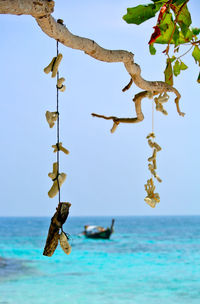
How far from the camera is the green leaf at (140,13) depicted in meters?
1.30

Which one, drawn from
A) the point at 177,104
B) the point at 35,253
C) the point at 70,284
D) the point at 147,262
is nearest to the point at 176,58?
the point at 177,104

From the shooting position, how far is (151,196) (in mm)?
1295

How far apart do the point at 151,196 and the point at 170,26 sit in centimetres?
53

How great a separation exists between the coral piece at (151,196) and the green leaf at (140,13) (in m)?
0.45

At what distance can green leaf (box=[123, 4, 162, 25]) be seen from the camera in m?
1.30

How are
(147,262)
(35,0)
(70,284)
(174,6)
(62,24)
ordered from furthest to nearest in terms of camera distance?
(147,262)
(70,284)
(174,6)
(62,24)
(35,0)

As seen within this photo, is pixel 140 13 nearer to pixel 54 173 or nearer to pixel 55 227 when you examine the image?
pixel 54 173

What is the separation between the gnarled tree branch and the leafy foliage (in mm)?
119

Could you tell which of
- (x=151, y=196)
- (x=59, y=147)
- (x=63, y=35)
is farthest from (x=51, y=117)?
(x=151, y=196)

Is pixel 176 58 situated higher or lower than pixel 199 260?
higher

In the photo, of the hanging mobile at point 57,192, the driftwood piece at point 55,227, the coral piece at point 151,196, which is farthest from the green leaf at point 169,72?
the driftwood piece at point 55,227

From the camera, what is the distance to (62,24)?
99 cm

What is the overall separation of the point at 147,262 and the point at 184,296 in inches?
237

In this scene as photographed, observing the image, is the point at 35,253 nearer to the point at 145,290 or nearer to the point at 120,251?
the point at 120,251
